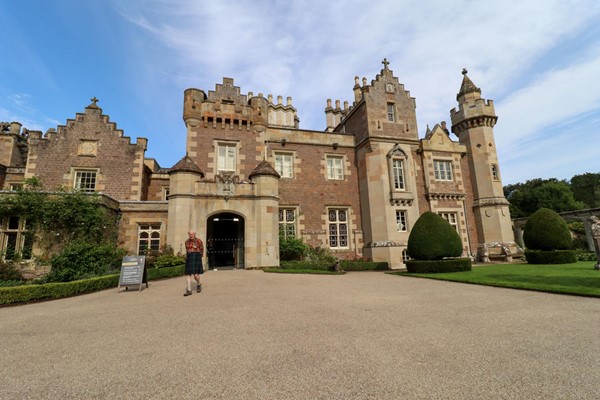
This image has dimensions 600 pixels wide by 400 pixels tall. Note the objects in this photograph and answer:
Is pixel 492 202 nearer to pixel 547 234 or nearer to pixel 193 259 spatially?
pixel 547 234

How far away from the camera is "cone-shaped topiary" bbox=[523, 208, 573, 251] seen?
1827 cm

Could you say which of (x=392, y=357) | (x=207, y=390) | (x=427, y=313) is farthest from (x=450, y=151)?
(x=207, y=390)

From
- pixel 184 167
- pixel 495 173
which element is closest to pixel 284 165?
pixel 184 167

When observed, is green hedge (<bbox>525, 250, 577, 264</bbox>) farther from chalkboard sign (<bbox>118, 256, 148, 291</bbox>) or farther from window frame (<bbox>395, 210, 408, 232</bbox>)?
chalkboard sign (<bbox>118, 256, 148, 291</bbox>)

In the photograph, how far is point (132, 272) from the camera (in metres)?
10.1

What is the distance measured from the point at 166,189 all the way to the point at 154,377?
73.4 ft

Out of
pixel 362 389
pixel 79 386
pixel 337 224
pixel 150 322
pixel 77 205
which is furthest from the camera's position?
pixel 337 224

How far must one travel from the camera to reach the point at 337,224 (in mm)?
21734

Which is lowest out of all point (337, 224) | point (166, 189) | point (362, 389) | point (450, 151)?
point (362, 389)

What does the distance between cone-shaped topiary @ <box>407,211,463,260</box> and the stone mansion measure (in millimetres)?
4430

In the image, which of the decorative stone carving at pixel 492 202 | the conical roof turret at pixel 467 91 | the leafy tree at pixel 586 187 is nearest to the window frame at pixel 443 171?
the decorative stone carving at pixel 492 202

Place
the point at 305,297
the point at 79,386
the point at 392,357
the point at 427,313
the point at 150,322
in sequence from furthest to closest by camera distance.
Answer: the point at 305,297 → the point at 427,313 → the point at 150,322 → the point at 392,357 → the point at 79,386

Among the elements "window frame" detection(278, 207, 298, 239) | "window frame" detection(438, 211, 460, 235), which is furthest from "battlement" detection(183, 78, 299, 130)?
"window frame" detection(438, 211, 460, 235)

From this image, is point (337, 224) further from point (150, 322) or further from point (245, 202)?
point (150, 322)
